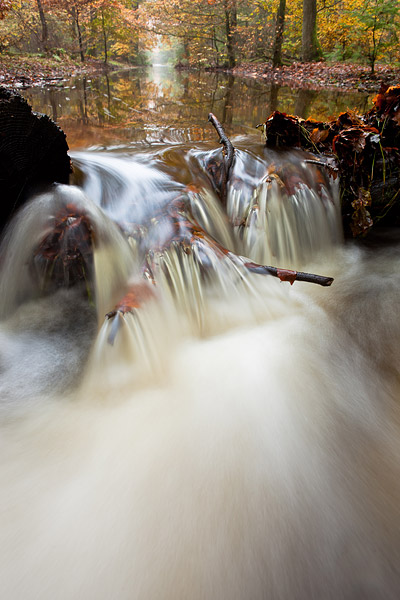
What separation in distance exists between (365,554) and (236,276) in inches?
61.6

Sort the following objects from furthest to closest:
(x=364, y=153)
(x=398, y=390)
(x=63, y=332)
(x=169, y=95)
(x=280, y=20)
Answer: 1. (x=280, y=20)
2. (x=169, y=95)
3. (x=364, y=153)
4. (x=63, y=332)
5. (x=398, y=390)

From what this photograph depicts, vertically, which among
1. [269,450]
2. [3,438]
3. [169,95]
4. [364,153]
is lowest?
[269,450]

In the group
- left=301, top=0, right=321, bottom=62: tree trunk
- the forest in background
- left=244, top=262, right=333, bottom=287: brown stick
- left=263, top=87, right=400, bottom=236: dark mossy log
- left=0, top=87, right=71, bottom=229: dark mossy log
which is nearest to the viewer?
left=244, top=262, right=333, bottom=287: brown stick

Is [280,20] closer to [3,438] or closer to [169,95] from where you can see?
[169,95]

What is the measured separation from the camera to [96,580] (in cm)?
112

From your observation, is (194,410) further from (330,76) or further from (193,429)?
(330,76)

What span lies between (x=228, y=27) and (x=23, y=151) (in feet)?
69.8

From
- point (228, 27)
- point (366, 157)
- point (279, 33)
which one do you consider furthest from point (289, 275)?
point (228, 27)

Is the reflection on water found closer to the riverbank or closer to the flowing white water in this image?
the riverbank

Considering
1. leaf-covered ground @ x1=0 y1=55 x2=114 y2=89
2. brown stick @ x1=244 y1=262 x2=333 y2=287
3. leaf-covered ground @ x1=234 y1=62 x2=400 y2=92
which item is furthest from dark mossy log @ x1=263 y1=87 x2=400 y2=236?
leaf-covered ground @ x1=0 y1=55 x2=114 y2=89

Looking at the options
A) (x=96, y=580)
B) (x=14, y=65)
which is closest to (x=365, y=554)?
(x=96, y=580)

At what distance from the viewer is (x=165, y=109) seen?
7102 mm

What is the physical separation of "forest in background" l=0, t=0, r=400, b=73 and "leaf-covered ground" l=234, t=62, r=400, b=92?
2.25ft

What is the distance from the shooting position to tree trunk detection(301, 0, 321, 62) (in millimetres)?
13484
